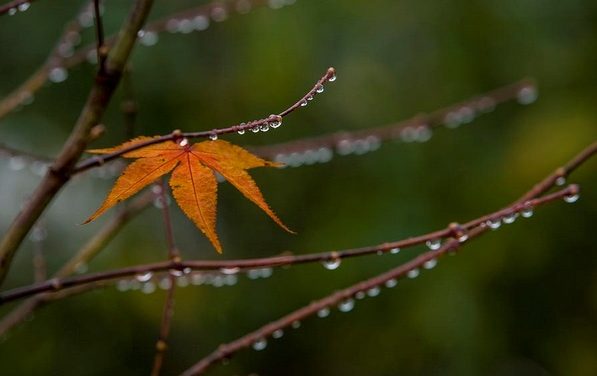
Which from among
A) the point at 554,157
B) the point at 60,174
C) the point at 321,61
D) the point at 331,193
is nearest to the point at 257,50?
the point at 321,61

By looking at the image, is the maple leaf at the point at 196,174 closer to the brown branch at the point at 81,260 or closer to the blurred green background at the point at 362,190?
the brown branch at the point at 81,260

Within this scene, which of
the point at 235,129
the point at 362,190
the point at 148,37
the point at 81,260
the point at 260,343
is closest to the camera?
the point at 235,129

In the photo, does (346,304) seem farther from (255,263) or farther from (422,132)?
(422,132)

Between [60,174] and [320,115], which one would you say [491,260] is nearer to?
[320,115]

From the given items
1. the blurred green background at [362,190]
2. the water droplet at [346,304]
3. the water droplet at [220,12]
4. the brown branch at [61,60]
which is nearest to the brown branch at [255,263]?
the water droplet at [346,304]

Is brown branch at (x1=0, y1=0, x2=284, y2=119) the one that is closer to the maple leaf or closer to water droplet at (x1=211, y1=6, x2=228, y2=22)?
water droplet at (x1=211, y1=6, x2=228, y2=22)

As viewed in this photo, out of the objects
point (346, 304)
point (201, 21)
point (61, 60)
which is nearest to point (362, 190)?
point (201, 21)

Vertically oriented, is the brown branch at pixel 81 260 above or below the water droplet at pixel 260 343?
above
